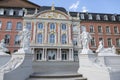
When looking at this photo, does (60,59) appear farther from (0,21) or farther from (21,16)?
(0,21)

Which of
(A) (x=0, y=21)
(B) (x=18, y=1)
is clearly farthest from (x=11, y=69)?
(B) (x=18, y=1)

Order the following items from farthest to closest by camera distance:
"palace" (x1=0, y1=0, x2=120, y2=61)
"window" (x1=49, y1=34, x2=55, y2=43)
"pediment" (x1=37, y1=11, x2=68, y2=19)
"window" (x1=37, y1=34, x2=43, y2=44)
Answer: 1. "pediment" (x1=37, y1=11, x2=68, y2=19)
2. "window" (x1=49, y1=34, x2=55, y2=43)
3. "window" (x1=37, y1=34, x2=43, y2=44)
4. "palace" (x1=0, y1=0, x2=120, y2=61)

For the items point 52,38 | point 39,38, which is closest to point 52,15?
point 52,38

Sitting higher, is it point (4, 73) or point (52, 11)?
point (52, 11)

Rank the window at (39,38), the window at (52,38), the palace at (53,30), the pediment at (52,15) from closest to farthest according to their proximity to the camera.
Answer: the palace at (53,30) → the window at (39,38) → the window at (52,38) → the pediment at (52,15)

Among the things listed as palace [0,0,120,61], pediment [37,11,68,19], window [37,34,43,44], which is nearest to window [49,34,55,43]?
palace [0,0,120,61]

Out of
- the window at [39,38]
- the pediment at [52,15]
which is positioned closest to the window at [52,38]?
the window at [39,38]

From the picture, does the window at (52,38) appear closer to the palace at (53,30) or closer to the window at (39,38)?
the palace at (53,30)

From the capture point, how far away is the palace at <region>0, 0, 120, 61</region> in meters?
25.0

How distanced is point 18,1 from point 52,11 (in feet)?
47.7

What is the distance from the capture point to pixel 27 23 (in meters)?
26.0

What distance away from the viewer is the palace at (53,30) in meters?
25.0

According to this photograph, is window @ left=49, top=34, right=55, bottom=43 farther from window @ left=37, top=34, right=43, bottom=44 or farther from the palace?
window @ left=37, top=34, right=43, bottom=44

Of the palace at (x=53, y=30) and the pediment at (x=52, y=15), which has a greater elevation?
the pediment at (x=52, y=15)
